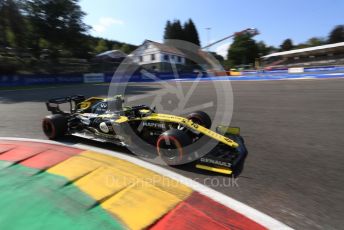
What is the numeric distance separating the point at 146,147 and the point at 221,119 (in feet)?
14.0

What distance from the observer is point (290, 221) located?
3.53 m

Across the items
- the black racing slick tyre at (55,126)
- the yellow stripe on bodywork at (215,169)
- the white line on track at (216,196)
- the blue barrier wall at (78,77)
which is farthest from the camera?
the blue barrier wall at (78,77)

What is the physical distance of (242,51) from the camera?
2879 inches

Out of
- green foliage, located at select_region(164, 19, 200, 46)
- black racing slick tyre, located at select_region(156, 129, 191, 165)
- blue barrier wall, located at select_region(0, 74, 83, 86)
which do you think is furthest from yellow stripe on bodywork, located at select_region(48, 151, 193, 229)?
green foliage, located at select_region(164, 19, 200, 46)

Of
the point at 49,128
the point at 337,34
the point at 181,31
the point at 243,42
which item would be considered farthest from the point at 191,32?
the point at 49,128

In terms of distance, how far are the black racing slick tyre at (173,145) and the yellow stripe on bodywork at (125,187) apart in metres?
0.47

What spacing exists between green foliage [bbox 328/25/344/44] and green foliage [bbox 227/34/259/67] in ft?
85.2

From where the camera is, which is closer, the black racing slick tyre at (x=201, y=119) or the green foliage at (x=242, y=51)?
the black racing slick tyre at (x=201, y=119)

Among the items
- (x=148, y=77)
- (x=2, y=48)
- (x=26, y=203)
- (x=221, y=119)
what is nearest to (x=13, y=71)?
(x=2, y=48)

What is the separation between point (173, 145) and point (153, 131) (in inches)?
33.4

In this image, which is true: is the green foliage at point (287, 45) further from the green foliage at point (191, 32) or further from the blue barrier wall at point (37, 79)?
the blue barrier wall at point (37, 79)

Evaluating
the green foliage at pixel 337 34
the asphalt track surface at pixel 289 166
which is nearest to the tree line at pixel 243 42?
the green foliage at pixel 337 34

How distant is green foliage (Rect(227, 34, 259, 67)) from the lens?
240 ft

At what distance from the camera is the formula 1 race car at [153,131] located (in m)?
5.21
